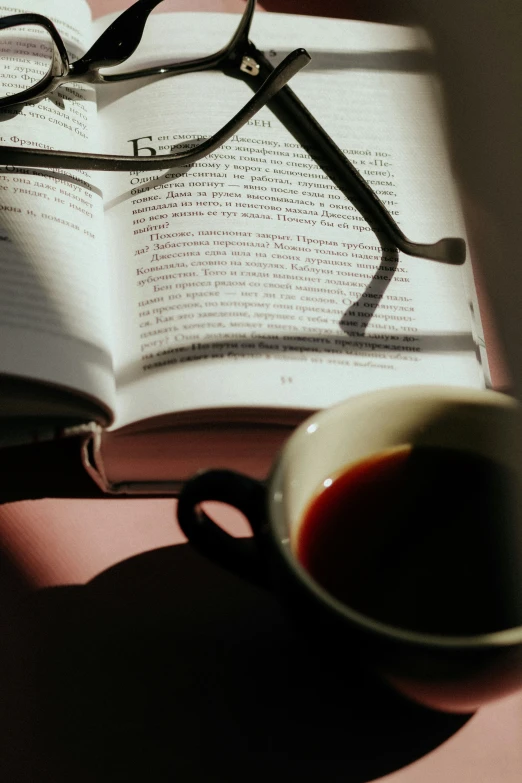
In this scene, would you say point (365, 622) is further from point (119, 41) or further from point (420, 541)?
point (119, 41)

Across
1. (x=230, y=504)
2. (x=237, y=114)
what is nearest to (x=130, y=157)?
(x=237, y=114)

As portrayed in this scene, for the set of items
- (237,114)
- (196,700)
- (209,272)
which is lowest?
(196,700)

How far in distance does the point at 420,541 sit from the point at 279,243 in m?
0.22

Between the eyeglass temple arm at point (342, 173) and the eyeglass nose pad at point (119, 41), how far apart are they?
0.26 ft

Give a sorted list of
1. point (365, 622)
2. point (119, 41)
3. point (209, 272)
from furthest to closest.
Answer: point (119, 41) → point (209, 272) → point (365, 622)

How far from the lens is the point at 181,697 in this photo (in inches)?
12.8

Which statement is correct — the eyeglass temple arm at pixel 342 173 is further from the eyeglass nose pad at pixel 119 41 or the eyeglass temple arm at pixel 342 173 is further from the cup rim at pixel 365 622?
the cup rim at pixel 365 622

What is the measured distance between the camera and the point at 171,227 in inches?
18.3

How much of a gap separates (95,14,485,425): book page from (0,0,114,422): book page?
0.01 meters

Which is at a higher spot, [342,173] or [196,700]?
[342,173]

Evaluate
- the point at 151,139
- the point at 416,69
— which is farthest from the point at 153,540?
the point at 416,69

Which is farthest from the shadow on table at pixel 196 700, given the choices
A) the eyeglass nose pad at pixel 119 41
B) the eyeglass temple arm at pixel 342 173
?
the eyeglass nose pad at pixel 119 41

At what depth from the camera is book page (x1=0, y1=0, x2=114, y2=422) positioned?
0.40 m

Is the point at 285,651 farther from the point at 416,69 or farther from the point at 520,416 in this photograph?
the point at 416,69
